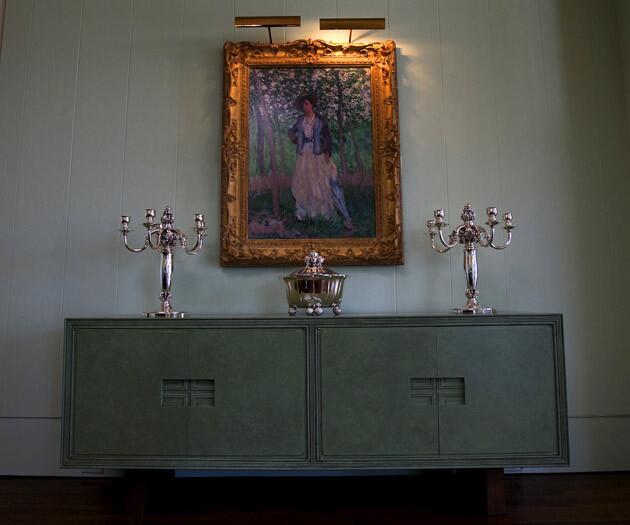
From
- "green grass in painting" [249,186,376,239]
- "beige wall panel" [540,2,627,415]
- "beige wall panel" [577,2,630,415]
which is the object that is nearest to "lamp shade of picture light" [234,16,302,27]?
"green grass in painting" [249,186,376,239]

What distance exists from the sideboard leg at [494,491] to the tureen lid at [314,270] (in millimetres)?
1054

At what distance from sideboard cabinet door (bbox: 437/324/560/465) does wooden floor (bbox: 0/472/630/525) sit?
11.5 inches

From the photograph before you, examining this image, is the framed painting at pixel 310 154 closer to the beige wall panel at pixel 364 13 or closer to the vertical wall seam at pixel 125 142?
the beige wall panel at pixel 364 13

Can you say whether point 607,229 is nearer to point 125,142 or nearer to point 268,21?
point 268,21

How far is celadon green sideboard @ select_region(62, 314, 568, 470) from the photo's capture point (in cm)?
188

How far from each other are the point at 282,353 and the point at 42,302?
57.9 inches

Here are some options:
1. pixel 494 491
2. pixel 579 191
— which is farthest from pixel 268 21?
pixel 494 491

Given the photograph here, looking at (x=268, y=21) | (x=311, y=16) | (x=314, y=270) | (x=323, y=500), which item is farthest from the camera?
(x=311, y=16)

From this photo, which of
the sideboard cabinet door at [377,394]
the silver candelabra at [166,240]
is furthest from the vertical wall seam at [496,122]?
the silver candelabra at [166,240]

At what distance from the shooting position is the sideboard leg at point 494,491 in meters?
1.92

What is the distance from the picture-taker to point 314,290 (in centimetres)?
215

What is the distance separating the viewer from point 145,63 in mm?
2678

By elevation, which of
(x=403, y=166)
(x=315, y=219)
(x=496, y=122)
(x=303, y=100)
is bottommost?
(x=315, y=219)

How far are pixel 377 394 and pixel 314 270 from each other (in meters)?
0.64
